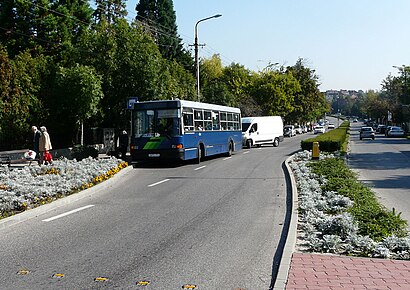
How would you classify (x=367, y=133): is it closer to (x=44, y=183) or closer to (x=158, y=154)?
(x=158, y=154)

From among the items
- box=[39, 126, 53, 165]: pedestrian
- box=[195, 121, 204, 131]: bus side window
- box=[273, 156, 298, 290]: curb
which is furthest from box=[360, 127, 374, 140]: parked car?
box=[273, 156, 298, 290]: curb

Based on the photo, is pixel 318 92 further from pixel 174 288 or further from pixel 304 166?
pixel 174 288

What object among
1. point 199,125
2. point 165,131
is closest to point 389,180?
point 165,131

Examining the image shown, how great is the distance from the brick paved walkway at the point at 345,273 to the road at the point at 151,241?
17.9 inches

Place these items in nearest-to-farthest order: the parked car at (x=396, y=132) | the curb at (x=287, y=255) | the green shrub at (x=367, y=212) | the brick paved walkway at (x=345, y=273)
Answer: the brick paved walkway at (x=345, y=273) → the curb at (x=287, y=255) → the green shrub at (x=367, y=212) → the parked car at (x=396, y=132)

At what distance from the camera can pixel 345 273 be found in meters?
6.21

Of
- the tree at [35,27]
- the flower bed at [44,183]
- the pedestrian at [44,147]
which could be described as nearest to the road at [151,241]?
the flower bed at [44,183]

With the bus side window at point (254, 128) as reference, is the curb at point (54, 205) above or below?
below

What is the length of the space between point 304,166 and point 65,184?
975 cm

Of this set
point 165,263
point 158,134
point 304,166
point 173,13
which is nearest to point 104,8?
point 173,13

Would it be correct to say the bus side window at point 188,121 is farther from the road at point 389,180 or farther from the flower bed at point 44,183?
the road at point 389,180

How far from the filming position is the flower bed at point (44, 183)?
1108 centimetres

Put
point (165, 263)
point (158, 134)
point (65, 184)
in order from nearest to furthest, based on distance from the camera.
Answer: point (165, 263) < point (65, 184) < point (158, 134)

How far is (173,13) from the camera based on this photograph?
75.9 meters
